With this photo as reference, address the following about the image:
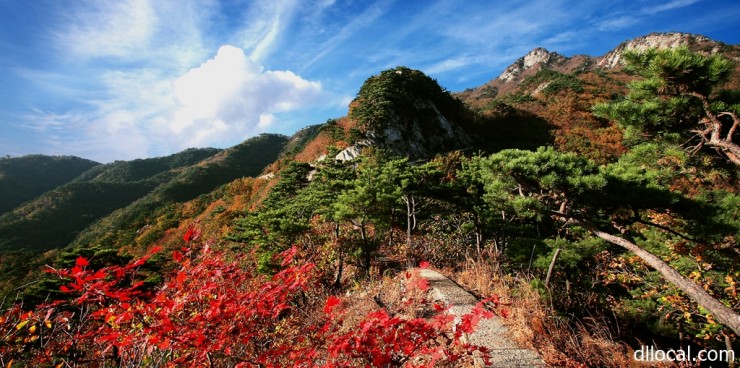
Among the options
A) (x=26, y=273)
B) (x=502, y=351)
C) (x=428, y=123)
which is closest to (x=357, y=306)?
(x=502, y=351)

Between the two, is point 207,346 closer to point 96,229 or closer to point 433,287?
point 433,287

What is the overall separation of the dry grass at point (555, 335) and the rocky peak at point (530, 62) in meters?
78.1

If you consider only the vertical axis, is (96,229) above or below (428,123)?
below

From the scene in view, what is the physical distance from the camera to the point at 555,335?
12.0 ft

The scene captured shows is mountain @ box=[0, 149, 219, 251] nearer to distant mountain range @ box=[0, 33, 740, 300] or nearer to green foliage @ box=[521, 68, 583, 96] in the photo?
distant mountain range @ box=[0, 33, 740, 300]

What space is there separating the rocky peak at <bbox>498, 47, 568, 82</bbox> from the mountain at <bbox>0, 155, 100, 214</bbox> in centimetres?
10479

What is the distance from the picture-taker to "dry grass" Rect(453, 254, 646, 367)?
329 centimetres

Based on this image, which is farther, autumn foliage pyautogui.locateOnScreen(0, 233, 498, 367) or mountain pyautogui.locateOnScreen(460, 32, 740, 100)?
mountain pyautogui.locateOnScreen(460, 32, 740, 100)

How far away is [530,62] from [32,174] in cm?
11940

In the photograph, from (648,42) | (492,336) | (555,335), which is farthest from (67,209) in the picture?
(648,42)

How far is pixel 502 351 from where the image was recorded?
3.47m

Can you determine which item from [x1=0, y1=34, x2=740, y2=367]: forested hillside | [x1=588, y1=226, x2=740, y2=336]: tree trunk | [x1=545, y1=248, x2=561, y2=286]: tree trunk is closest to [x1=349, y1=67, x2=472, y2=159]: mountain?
[x1=0, y1=34, x2=740, y2=367]: forested hillside

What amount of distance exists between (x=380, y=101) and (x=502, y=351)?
19098 mm

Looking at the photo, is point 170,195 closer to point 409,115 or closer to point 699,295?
point 409,115
